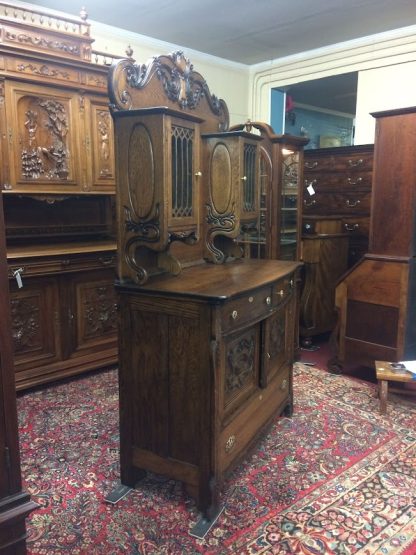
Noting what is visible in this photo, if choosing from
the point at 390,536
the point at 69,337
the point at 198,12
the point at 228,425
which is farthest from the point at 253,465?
the point at 198,12

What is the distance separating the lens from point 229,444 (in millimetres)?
2035

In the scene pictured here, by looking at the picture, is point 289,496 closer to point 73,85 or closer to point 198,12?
point 73,85

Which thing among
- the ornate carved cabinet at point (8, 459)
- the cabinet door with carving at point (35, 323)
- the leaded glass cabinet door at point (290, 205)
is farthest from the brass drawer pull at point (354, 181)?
the ornate carved cabinet at point (8, 459)

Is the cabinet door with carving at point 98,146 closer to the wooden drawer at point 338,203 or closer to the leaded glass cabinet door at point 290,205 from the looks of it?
the leaded glass cabinet door at point 290,205

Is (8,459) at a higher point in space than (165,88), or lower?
lower

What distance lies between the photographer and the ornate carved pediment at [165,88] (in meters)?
2.00

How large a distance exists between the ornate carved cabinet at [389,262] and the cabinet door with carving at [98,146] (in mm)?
1997

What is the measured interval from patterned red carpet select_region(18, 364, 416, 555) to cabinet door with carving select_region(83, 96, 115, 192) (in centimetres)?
170

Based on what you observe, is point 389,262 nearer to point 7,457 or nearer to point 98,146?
point 98,146

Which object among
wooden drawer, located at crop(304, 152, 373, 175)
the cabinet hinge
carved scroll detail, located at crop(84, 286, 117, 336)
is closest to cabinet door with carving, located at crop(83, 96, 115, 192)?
carved scroll detail, located at crop(84, 286, 117, 336)

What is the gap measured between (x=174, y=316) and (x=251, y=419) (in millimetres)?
741

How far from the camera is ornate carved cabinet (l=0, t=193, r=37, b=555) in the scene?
4.78ft

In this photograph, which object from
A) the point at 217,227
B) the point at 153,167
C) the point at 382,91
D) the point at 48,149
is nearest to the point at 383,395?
the point at 217,227

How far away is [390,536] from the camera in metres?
1.85
